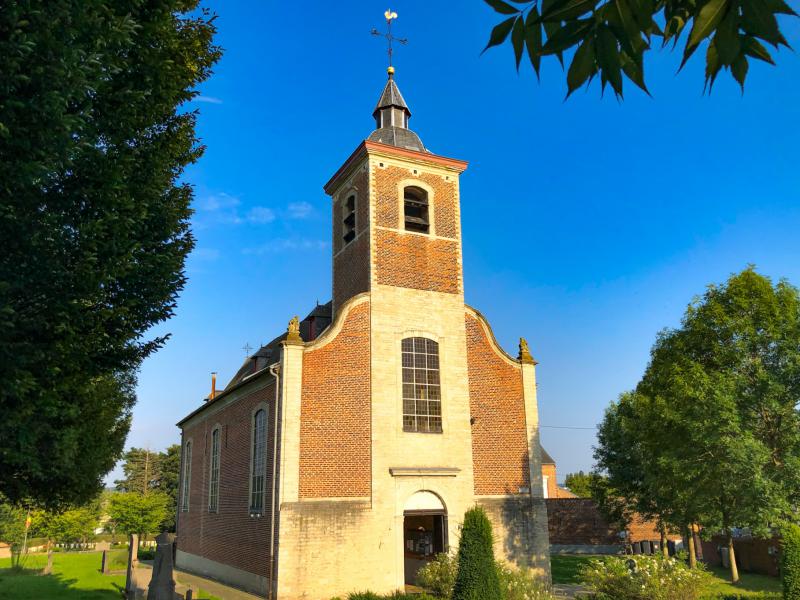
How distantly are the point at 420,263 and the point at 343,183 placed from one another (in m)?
4.64

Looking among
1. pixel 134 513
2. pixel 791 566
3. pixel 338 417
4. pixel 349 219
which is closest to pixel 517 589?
pixel 791 566

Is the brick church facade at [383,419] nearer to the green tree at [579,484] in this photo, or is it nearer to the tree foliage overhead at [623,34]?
the tree foliage overhead at [623,34]

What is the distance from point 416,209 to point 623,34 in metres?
20.0

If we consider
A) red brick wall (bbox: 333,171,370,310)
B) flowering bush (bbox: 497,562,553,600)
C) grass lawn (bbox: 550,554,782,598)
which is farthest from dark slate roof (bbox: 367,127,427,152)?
grass lawn (bbox: 550,554,782,598)

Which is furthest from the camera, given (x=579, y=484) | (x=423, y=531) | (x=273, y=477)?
(x=579, y=484)

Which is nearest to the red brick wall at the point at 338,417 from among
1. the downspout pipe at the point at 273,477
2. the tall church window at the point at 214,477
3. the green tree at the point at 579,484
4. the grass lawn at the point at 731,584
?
the downspout pipe at the point at 273,477

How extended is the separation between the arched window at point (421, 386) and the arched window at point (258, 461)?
4673 millimetres

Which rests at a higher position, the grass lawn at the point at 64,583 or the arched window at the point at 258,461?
the arched window at the point at 258,461

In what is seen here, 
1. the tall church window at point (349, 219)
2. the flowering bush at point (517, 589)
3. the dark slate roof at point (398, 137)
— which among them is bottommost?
the flowering bush at point (517, 589)

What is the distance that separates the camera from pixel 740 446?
1816 centimetres

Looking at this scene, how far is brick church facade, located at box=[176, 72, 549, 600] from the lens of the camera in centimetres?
1728

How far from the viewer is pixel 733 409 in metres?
18.9

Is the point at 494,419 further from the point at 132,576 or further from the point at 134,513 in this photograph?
the point at 134,513

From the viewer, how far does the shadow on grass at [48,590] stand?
19.6 m
